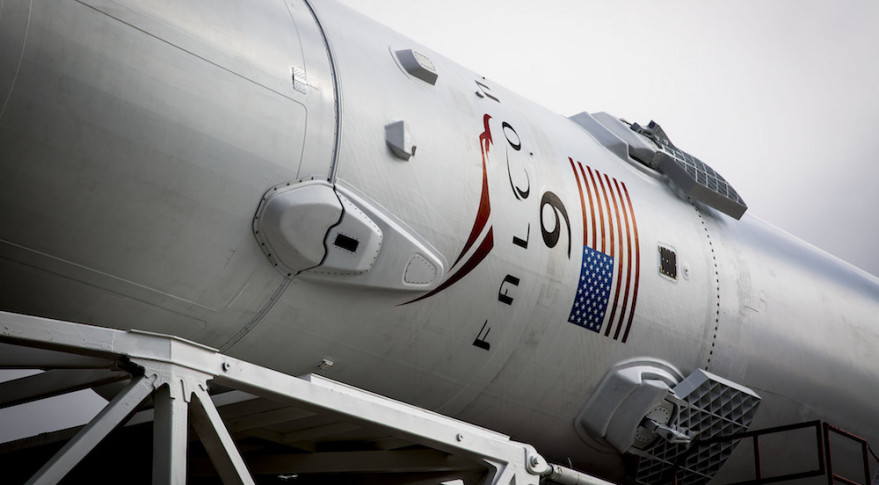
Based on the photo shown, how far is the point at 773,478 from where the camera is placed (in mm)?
7906

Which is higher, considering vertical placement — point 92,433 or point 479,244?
point 479,244

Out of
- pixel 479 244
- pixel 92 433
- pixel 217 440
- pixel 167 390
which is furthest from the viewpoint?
pixel 479 244

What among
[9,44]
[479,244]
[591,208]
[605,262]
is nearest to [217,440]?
[9,44]

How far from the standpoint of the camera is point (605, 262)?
724 cm

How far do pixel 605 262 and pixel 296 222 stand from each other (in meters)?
2.77

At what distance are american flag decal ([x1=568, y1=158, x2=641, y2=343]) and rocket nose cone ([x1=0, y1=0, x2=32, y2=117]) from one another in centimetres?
415

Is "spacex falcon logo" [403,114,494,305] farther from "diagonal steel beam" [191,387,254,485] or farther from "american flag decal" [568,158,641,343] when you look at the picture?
"diagonal steel beam" [191,387,254,485]

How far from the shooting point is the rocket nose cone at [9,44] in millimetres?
4707

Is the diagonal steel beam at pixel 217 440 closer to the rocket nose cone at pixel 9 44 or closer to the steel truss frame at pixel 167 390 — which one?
the steel truss frame at pixel 167 390

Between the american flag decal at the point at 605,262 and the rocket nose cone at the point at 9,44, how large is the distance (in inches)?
163

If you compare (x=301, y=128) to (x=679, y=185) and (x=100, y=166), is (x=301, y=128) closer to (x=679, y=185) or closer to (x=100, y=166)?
(x=100, y=166)

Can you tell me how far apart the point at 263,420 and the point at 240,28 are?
2468mm

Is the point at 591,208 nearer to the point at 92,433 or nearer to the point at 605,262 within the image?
the point at 605,262

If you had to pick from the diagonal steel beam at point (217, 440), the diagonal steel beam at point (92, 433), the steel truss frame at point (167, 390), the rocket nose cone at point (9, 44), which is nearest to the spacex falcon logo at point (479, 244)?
the steel truss frame at point (167, 390)
